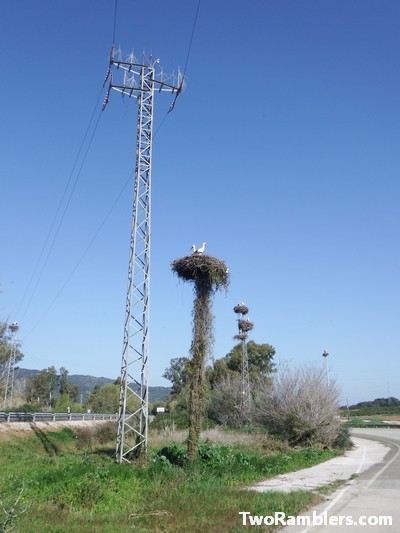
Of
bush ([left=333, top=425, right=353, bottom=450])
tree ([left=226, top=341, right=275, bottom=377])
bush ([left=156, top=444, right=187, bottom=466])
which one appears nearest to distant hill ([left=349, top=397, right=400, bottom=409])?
tree ([left=226, top=341, right=275, bottom=377])

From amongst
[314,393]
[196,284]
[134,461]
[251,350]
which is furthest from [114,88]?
[251,350]

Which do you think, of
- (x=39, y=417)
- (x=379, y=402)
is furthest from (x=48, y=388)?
(x=379, y=402)

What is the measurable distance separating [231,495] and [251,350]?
2528 inches

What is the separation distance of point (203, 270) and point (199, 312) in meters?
1.49

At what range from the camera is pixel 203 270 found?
18.5 meters

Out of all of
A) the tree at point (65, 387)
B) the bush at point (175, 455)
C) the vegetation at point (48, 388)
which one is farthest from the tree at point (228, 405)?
the tree at point (65, 387)

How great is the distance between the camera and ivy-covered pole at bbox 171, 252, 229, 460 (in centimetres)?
1817

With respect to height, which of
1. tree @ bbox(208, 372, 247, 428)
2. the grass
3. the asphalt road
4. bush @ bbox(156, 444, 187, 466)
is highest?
tree @ bbox(208, 372, 247, 428)

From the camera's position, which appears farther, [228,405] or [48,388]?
[48,388]

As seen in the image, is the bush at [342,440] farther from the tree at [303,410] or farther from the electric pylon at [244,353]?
the electric pylon at [244,353]

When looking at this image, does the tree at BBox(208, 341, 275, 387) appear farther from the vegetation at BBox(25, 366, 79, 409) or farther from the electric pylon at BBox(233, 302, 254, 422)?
the vegetation at BBox(25, 366, 79, 409)

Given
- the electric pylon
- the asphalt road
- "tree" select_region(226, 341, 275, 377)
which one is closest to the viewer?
the asphalt road

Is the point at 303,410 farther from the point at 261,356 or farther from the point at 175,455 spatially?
the point at 261,356

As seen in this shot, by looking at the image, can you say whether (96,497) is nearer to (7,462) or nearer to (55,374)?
(7,462)
